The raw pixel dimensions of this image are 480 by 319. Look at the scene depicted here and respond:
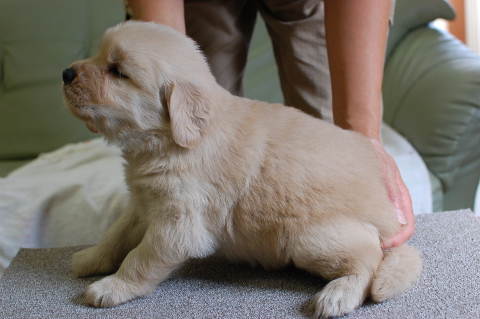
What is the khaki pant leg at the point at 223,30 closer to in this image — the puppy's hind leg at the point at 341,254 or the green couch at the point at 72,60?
the puppy's hind leg at the point at 341,254

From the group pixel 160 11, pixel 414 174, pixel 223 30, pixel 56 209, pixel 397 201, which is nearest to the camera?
pixel 397 201

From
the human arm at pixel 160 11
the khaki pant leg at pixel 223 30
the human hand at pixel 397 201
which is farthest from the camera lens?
the khaki pant leg at pixel 223 30

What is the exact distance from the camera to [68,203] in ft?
7.40

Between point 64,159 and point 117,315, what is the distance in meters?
2.05

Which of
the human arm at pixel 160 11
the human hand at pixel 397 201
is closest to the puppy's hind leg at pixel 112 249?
the human arm at pixel 160 11

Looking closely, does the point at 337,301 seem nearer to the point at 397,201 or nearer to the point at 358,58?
the point at 397,201

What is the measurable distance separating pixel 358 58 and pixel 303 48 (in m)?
0.51

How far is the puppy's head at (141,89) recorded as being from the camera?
106 cm

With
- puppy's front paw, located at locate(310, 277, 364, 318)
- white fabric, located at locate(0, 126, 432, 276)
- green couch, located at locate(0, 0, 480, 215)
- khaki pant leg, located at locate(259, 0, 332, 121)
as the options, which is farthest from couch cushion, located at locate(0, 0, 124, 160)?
puppy's front paw, located at locate(310, 277, 364, 318)

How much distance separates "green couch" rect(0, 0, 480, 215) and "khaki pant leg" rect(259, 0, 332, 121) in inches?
40.6

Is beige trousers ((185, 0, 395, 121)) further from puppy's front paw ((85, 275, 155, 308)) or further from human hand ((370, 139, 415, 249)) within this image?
puppy's front paw ((85, 275, 155, 308))

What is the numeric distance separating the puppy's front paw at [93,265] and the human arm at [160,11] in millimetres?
771

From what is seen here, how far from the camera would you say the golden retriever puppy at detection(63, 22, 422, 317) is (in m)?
1.07

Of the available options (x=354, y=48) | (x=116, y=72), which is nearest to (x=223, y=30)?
(x=354, y=48)
